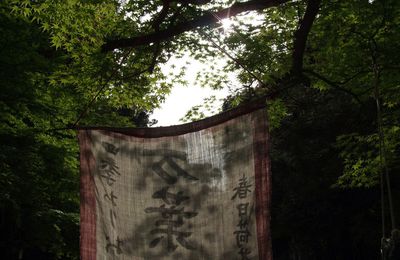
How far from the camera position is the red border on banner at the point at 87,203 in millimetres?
4246

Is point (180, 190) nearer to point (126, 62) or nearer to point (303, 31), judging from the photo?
point (303, 31)

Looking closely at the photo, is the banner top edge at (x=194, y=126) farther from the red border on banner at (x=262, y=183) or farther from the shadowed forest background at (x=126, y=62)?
the shadowed forest background at (x=126, y=62)

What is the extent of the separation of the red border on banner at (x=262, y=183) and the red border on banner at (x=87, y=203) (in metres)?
1.65

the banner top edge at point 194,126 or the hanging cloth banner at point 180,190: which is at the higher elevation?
the banner top edge at point 194,126

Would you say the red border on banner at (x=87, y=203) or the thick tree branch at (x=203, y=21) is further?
the thick tree branch at (x=203, y=21)

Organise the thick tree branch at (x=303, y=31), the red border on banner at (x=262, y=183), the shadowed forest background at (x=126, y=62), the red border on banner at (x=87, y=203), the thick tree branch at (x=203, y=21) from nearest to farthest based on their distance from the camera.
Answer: the red border on banner at (x=262, y=183) < the red border on banner at (x=87, y=203) < the thick tree branch at (x=303, y=31) < the thick tree branch at (x=203, y=21) < the shadowed forest background at (x=126, y=62)

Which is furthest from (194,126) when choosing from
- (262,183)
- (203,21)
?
(203,21)

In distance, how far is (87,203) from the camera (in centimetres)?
434

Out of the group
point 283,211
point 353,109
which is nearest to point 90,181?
point 353,109

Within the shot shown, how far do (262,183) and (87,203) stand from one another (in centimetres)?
178

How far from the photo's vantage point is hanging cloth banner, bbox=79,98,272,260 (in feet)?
12.7

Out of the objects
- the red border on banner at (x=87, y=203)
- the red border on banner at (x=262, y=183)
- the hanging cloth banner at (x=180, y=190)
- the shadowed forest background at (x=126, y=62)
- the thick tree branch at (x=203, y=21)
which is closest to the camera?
the red border on banner at (x=262, y=183)

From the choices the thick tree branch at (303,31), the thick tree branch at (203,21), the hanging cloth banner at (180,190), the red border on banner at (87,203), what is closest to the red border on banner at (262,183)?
the hanging cloth banner at (180,190)

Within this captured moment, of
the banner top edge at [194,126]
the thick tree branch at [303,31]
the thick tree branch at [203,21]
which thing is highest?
the thick tree branch at [203,21]
